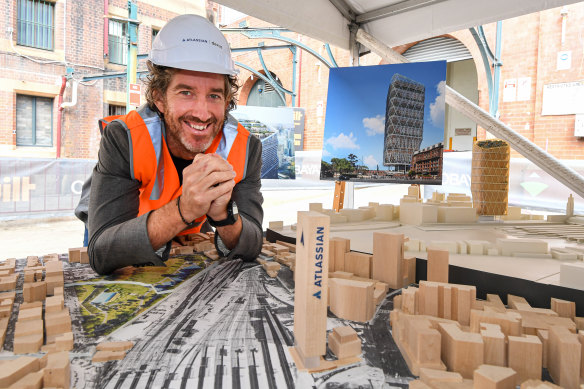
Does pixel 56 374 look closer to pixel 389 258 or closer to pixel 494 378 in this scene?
pixel 494 378

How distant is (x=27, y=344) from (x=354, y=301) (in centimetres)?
66

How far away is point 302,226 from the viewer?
0.71 metres

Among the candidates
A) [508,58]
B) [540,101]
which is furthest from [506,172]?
Answer: [508,58]

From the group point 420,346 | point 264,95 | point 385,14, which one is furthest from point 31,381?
point 264,95

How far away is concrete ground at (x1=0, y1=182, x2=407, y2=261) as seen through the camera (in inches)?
169

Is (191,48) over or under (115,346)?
over

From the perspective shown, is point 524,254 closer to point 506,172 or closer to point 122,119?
point 506,172

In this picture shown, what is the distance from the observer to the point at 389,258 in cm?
115

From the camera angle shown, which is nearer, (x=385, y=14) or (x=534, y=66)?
(x=385, y=14)

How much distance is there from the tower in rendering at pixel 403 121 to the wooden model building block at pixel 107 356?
2.19 meters

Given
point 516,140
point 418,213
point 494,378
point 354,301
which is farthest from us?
point 516,140

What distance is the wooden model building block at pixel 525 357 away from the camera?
66 centimetres

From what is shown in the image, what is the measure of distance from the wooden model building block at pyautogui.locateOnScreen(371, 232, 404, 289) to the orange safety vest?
0.66m

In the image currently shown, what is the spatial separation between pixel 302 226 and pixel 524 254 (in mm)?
1079
